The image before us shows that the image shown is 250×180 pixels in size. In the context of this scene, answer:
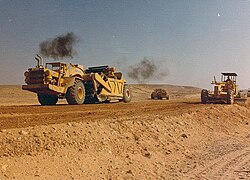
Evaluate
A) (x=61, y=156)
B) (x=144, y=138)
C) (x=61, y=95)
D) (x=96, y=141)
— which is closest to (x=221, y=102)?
(x=61, y=95)

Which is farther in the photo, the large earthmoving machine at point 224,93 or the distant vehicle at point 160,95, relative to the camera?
the distant vehicle at point 160,95

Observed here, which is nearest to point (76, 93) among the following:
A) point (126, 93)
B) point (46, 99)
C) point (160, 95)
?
point (46, 99)

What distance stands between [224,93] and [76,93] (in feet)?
39.6

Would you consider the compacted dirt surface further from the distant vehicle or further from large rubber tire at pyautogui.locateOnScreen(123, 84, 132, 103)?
the distant vehicle

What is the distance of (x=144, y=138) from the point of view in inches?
340

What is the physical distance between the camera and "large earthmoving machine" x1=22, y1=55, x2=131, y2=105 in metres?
14.7

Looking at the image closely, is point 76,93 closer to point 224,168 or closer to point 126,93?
point 126,93

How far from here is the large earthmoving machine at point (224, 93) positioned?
21.6 metres

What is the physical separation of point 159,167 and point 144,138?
4.87 feet

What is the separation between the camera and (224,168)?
7594 millimetres

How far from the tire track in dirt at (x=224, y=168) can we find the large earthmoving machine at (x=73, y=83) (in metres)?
9.06

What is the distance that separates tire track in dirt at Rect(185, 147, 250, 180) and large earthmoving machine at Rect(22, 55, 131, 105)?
29.7 ft

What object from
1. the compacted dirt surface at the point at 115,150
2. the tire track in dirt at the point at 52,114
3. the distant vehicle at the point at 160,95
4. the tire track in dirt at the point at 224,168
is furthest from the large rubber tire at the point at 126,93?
the distant vehicle at the point at 160,95

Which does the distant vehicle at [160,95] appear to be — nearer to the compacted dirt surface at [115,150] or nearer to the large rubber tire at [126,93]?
the large rubber tire at [126,93]
